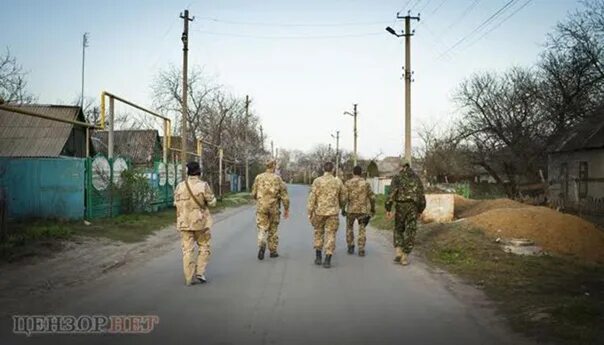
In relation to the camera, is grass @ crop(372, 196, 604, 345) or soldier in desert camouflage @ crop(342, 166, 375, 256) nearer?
grass @ crop(372, 196, 604, 345)

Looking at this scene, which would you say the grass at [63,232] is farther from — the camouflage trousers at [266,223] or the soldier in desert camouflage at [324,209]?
the soldier in desert camouflage at [324,209]

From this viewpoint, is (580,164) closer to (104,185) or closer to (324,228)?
(104,185)

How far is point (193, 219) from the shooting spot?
8398mm

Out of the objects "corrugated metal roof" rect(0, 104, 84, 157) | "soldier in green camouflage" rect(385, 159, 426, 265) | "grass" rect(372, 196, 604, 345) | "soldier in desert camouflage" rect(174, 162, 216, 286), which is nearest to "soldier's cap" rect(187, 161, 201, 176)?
"soldier in desert camouflage" rect(174, 162, 216, 286)

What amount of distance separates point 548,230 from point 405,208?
4.80 meters

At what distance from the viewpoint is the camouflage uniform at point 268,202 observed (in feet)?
35.9

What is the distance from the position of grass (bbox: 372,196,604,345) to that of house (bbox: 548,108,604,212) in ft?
51.0

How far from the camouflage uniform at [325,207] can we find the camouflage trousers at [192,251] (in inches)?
106

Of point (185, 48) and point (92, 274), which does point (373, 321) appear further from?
point (185, 48)

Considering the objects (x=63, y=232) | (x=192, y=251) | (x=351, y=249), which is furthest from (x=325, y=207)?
(x=63, y=232)

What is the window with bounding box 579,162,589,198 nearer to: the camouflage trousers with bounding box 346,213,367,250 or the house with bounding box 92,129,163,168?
the camouflage trousers with bounding box 346,213,367,250

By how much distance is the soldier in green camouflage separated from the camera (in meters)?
10.9

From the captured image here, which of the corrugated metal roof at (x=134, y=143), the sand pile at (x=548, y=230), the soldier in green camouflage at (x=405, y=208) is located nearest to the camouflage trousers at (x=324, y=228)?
the soldier in green camouflage at (x=405, y=208)

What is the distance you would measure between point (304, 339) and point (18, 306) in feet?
12.7
